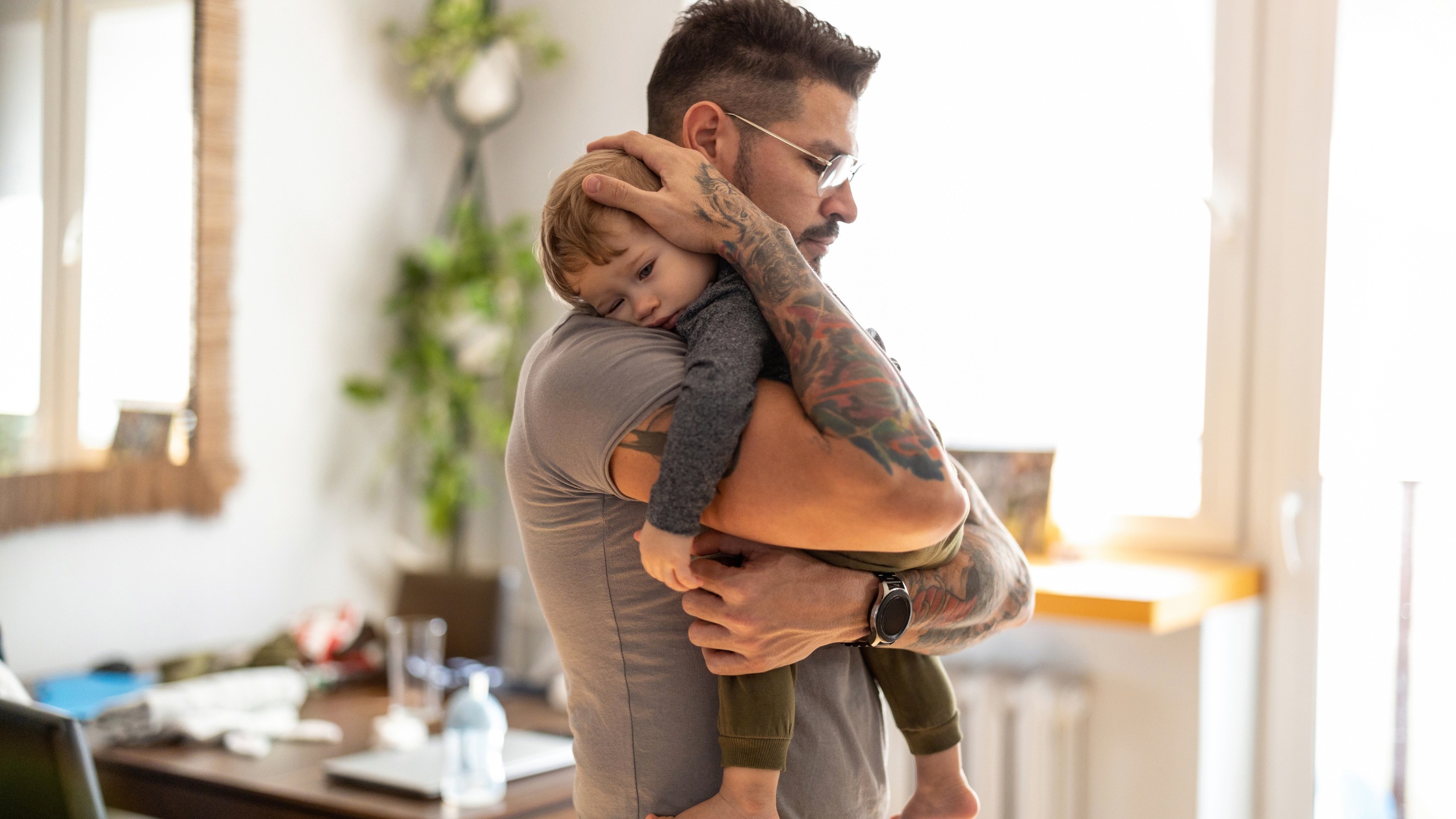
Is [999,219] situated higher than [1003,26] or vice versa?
[1003,26]

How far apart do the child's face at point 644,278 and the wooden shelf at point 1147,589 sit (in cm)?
136

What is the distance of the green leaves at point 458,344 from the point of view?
3.16 m

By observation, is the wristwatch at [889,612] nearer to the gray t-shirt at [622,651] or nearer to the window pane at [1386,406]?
the gray t-shirt at [622,651]

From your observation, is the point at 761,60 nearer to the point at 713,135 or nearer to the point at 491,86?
the point at 713,135

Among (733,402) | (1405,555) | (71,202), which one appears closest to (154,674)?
(71,202)

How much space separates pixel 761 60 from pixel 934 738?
2.44 feet

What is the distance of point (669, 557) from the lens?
3.21 ft

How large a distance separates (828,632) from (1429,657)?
1.89 m

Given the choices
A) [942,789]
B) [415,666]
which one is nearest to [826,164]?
[942,789]

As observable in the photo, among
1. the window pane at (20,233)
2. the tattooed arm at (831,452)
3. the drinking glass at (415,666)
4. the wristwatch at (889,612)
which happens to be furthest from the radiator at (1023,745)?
the window pane at (20,233)

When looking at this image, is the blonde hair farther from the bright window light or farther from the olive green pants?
the bright window light

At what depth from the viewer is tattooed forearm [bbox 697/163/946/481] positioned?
96cm

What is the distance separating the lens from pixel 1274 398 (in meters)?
2.49

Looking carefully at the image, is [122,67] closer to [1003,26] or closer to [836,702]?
[1003,26]
